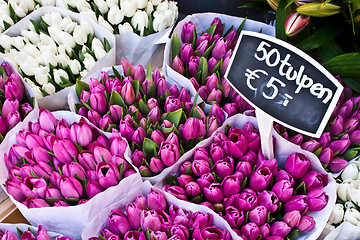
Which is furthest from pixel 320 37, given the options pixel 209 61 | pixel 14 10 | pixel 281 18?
pixel 14 10

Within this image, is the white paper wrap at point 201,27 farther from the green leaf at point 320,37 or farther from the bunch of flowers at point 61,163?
the bunch of flowers at point 61,163

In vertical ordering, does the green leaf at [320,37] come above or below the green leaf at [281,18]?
below

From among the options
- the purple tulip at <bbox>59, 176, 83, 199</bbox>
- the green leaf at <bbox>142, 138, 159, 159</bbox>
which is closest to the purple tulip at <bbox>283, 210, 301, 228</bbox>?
the green leaf at <bbox>142, 138, 159, 159</bbox>

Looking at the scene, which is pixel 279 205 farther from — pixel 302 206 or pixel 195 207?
pixel 195 207

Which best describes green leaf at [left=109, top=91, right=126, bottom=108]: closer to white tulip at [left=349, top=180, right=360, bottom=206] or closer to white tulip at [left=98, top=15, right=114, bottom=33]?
white tulip at [left=98, top=15, right=114, bottom=33]

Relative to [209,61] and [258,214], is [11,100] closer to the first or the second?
[209,61]

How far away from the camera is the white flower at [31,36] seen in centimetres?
124

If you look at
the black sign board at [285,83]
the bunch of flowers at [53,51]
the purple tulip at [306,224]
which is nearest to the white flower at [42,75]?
the bunch of flowers at [53,51]

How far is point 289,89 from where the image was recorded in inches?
30.0

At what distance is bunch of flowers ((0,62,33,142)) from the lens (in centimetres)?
99

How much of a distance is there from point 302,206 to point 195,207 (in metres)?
0.22

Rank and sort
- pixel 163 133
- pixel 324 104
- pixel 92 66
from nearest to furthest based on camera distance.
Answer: pixel 324 104 → pixel 163 133 → pixel 92 66

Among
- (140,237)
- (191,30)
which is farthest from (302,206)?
(191,30)

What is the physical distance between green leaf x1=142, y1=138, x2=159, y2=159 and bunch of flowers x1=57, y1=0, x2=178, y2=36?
511mm
